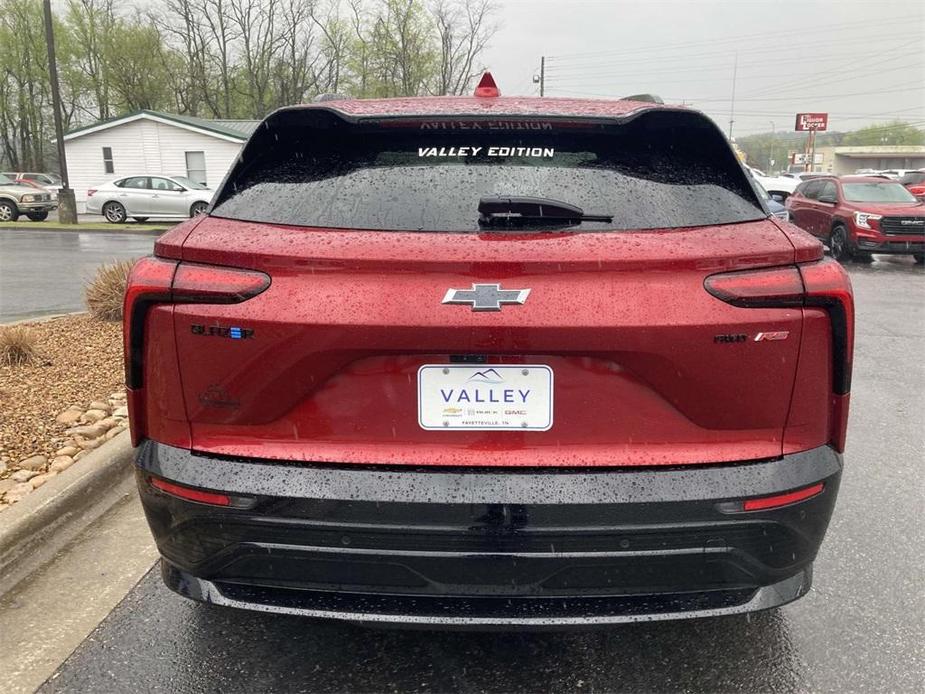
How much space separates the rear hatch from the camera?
1.78m

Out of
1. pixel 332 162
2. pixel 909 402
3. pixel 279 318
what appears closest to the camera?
pixel 279 318

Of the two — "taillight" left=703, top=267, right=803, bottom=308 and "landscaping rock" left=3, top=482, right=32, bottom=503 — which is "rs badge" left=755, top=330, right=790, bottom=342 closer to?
"taillight" left=703, top=267, right=803, bottom=308

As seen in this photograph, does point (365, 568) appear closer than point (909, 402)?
Yes

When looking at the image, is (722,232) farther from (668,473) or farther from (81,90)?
(81,90)

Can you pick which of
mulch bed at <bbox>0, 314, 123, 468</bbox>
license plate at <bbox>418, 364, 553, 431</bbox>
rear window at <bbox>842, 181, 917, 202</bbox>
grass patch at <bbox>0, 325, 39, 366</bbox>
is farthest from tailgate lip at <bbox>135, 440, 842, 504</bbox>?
rear window at <bbox>842, 181, 917, 202</bbox>

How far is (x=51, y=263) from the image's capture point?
13125mm

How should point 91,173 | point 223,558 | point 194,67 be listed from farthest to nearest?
point 194,67, point 91,173, point 223,558

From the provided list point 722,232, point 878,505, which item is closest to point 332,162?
point 722,232

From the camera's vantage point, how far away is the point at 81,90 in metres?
51.1

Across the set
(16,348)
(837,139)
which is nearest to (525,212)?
(16,348)

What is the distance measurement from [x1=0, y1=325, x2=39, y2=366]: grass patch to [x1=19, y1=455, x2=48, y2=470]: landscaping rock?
1.73 metres

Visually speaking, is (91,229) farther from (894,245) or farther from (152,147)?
(894,245)

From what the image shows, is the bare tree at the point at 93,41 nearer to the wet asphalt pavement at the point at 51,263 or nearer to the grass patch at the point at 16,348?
the wet asphalt pavement at the point at 51,263

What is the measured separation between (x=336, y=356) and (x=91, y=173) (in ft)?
119
